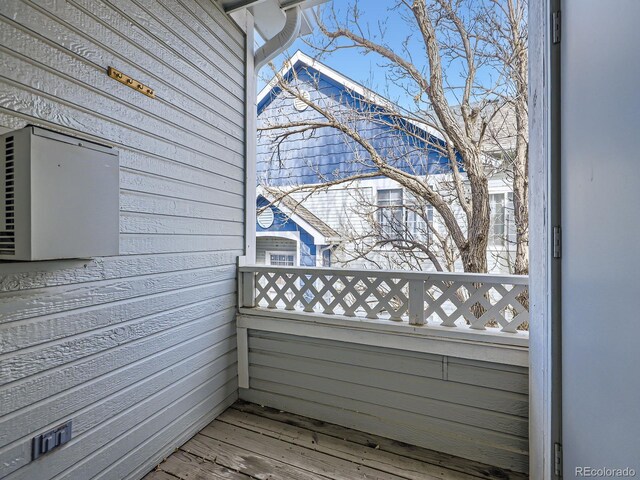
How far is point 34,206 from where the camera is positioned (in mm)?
1144

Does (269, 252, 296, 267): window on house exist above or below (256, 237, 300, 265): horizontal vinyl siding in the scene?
below

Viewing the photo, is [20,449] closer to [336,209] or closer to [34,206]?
[34,206]

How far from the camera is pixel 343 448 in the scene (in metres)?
2.04

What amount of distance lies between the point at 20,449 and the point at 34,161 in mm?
1085

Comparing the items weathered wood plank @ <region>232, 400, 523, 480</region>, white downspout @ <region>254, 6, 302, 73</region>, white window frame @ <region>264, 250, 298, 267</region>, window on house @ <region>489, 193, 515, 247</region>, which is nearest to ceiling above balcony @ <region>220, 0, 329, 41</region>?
white downspout @ <region>254, 6, 302, 73</region>

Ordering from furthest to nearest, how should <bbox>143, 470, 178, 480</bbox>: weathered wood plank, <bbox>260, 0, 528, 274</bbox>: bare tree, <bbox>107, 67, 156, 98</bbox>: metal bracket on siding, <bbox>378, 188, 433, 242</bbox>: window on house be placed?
<bbox>378, 188, 433, 242</bbox>: window on house → <bbox>260, 0, 528, 274</bbox>: bare tree → <bbox>143, 470, 178, 480</bbox>: weathered wood plank → <bbox>107, 67, 156, 98</bbox>: metal bracket on siding

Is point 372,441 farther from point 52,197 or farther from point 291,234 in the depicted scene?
point 291,234

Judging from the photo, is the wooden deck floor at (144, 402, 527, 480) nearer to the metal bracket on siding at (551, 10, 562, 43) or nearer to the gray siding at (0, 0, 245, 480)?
the gray siding at (0, 0, 245, 480)

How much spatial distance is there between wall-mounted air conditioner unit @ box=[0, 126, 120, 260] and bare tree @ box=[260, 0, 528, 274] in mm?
3149

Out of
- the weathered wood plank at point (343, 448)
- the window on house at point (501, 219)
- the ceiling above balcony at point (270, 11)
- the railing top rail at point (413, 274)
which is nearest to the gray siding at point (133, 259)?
the ceiling above balcony at point (270, 11)

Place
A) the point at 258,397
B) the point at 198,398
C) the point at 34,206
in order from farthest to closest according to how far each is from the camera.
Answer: the point at 258,397 < the point at 198,398 < the point at 34,206

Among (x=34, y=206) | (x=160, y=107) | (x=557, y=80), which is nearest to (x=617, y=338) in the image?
(x=557, y=80)

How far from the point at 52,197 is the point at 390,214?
3.45 m

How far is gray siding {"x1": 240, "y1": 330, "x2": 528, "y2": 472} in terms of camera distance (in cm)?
185
